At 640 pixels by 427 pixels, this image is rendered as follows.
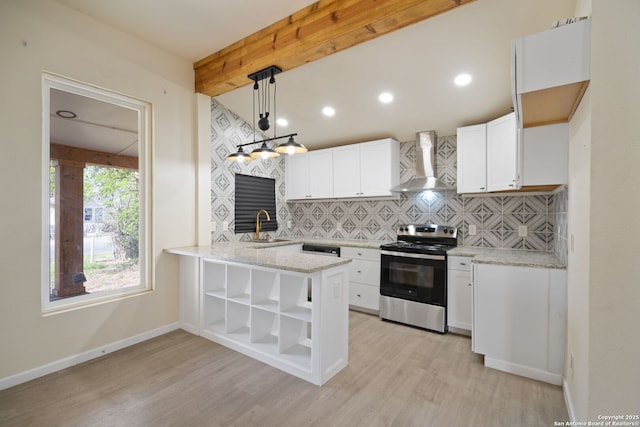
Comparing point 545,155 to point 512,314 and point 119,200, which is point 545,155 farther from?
point 119,200

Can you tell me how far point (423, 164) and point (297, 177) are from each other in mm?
2023

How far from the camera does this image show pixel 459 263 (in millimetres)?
3143

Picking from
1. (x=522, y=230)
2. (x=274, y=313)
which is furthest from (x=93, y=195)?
(x=522, y=230)

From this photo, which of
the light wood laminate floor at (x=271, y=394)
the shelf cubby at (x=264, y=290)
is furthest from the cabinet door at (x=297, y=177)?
the light wood laminate floor at (x=271, y=394)

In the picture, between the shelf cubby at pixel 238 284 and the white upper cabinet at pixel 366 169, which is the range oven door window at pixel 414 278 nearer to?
the white upper cabinet at pixel 366 169

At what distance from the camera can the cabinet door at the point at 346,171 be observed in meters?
4.16

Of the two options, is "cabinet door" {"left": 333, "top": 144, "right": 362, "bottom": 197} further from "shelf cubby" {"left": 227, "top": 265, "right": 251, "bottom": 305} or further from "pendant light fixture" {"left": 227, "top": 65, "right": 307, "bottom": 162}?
"shelf cubby" {"left": 227, "top": 265, "right": 251, "bottom": 305}

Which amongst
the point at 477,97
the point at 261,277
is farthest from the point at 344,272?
the point at 477,97

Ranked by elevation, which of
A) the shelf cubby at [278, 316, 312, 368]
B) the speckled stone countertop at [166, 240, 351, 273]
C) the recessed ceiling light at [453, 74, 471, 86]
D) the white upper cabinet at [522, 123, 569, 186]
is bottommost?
the shelf cubby at [278, 316, 312, 368]

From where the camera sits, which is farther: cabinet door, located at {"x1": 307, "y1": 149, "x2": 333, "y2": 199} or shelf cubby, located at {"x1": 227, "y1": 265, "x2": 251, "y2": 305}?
cabinet door, located at {"x1": 307, "y1": 149, "x2": 333, "y2": 199}

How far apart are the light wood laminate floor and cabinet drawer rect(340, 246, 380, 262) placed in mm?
1259

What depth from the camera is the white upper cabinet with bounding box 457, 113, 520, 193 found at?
294 cm

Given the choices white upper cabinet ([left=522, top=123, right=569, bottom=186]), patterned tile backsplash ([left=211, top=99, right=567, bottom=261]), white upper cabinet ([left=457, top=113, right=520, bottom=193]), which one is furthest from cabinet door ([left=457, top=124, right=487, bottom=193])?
white upper cabinet ([left=522, top=123, right=569, bottom=186])

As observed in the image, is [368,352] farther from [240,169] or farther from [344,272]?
[240,169]
